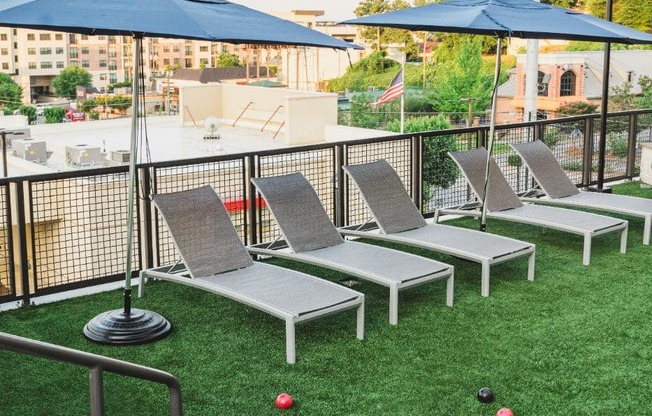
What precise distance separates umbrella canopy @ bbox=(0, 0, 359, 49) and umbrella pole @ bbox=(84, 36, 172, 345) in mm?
415

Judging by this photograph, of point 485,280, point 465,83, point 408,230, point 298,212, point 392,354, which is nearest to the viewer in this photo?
point 392,354

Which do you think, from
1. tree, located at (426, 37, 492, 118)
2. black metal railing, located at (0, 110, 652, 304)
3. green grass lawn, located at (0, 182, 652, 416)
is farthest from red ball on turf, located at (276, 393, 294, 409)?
tree, located at (426, 37, 492, 118)

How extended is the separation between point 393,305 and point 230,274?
A: 121cm

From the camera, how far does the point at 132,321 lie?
5984 mm

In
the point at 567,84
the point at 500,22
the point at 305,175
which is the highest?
the point at 500,22

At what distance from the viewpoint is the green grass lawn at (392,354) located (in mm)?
4875

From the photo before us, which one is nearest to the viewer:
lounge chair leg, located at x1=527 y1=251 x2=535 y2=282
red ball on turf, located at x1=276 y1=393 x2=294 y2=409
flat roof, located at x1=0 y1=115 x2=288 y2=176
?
red ball on turf, located at x1=276 y1=393 x2=294 y2=409

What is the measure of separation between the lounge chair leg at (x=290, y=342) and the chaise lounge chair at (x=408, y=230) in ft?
6.75

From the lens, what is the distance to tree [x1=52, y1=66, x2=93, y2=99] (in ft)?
543

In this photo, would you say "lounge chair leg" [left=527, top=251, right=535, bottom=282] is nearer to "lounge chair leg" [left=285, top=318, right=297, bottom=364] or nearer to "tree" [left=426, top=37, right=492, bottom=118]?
"lounge chair leg" [left=285, top=318, right=297, bottom=364]

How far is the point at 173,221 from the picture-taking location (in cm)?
652

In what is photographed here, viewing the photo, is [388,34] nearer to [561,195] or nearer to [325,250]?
[561,195]

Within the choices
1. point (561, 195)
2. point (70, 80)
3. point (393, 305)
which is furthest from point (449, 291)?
point (70, 80)

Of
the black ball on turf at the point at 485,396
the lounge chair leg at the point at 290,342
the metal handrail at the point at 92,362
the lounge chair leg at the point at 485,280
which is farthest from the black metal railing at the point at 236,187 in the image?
the metal handrail at the point at 92,362
